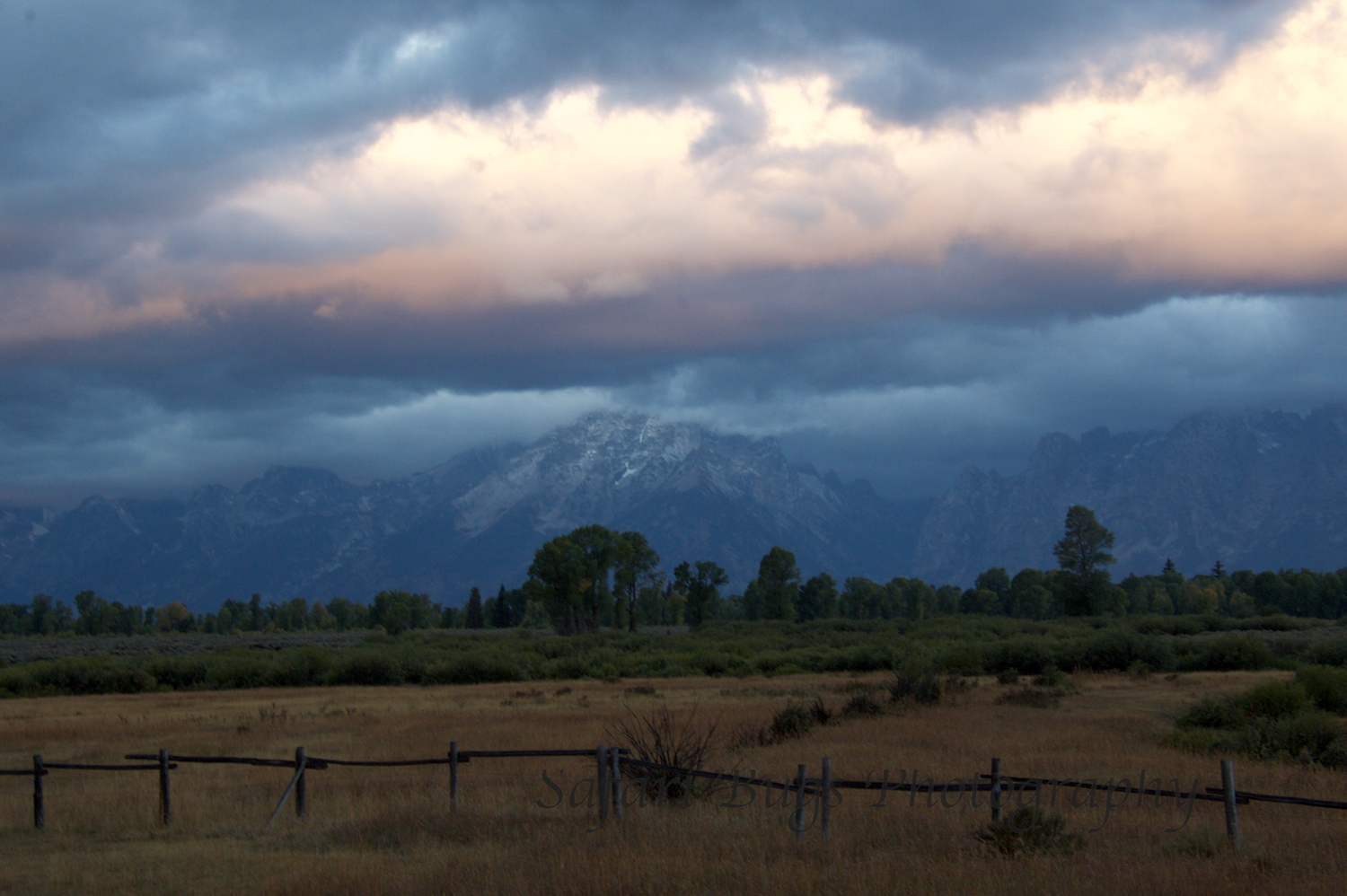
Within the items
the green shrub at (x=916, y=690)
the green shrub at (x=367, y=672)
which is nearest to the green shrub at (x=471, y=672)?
the green shrub at (x=367, y=672)

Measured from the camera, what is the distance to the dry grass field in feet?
40.6

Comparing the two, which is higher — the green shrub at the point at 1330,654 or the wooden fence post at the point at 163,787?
the wooden fence post at the point at 163,787

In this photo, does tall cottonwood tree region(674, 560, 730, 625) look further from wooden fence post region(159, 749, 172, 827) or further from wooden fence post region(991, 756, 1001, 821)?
wooden fence post region(991, 756, 1001, 821)

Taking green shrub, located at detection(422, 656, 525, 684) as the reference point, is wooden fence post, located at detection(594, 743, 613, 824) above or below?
above

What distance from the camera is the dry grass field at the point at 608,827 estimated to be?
12.4 m

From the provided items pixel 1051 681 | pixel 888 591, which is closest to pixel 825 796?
pixel 1051 681

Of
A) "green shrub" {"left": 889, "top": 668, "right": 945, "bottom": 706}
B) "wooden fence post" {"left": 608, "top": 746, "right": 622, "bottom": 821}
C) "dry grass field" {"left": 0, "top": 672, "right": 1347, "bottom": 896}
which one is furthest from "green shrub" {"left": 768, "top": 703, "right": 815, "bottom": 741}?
"wooden fence post" {"left": 608, "top": 746, "right": 622, "bottom": 821}

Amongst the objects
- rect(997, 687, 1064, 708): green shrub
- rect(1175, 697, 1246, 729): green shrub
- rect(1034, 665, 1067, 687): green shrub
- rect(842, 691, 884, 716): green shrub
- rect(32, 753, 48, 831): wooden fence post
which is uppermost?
rect(32, 753, 48, 831): wooden fence post

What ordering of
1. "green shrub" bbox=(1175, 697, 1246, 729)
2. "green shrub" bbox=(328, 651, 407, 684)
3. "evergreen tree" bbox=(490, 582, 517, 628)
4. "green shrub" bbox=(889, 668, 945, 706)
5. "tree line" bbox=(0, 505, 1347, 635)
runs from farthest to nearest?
"evergreen tree" bbox=(490, 582, 517, 628) → "tree line" bbox=(0, 505, 1347, 635) → "green shrub" bbox=(328, 651, 407, 684) → "green shrub" bbox=(889, 668, 945, 706) → "green shrub" bbox=(1175, 697, 1246, 729)

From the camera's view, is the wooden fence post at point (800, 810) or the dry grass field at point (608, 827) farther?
the wooden fence post at point (800, 810)

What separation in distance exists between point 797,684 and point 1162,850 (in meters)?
39.2

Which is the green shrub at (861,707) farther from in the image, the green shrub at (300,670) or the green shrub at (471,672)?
the green shrub at (300,670)

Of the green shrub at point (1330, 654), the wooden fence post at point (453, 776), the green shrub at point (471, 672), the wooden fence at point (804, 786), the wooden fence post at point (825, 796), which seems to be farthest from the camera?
the green shrub at point (471, 672)

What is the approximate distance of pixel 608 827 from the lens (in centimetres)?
1546
